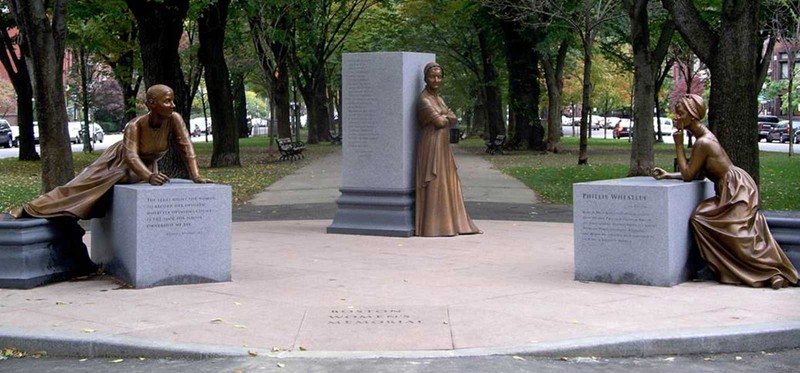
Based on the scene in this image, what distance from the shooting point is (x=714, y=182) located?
33.3ft

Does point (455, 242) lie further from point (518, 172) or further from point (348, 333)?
point (518, 172)

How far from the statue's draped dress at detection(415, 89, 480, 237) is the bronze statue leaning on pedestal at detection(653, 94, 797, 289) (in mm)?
4687

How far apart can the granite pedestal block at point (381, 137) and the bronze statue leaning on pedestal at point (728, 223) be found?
5.04 meters

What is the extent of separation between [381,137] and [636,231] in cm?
552

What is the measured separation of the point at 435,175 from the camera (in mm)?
14438

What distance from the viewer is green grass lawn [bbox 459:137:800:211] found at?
68.2 ft

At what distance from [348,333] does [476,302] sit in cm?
164

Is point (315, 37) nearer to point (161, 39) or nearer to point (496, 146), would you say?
point (496, 146)

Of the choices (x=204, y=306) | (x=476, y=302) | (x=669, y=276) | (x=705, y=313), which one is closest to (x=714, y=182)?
(x=669, y=276)

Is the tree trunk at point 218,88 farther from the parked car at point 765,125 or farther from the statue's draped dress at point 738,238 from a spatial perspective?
the parked car at point 765,125

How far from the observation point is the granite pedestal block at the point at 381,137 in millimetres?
14500

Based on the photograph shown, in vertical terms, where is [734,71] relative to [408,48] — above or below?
below

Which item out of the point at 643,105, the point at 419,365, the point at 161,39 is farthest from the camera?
the point at 643,105

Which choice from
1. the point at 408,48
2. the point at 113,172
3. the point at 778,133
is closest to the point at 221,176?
the point at 113,172
